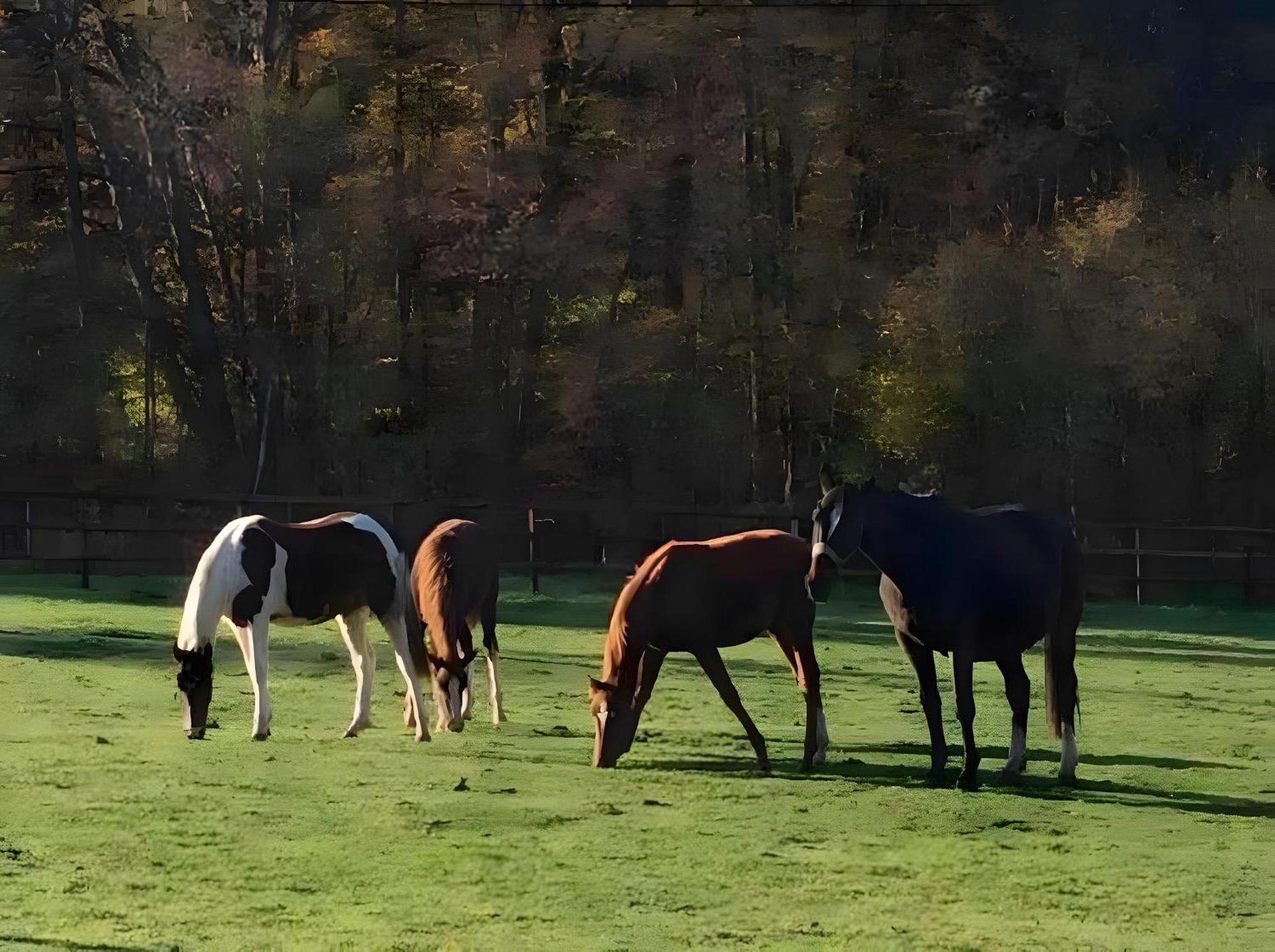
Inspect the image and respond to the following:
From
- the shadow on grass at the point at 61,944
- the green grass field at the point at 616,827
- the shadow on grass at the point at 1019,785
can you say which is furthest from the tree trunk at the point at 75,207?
the shadow on grass at the point at 61,944

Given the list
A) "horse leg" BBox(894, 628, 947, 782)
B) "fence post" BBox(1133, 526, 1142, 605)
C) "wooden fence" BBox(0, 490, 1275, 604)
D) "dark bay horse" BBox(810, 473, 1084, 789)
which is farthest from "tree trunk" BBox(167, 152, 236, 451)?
"horse leg" BBox(894, 628, 947, 782)

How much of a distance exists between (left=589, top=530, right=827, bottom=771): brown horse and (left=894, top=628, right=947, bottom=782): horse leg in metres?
0.73

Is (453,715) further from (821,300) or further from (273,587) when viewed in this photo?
(821,300)

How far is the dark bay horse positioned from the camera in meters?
12.0

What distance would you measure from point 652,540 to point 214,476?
10.1m

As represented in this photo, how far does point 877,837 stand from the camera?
Result: 1023 centimetres

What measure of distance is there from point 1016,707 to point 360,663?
4.45 metres

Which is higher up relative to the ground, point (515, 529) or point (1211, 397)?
point (1211, 397)

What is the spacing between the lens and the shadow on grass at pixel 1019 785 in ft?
37.6

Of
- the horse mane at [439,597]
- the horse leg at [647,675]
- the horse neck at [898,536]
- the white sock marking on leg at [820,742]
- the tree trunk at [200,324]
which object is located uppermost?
the tree trunk at [200,324]

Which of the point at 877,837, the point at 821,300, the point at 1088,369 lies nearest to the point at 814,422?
the point at 821,300

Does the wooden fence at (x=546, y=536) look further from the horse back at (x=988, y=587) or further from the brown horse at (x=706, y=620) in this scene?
the horse back at (x=988, y=587)

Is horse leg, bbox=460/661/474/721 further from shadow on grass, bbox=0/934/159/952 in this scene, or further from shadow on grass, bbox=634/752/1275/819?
shadow on grass, bbox=0/934/159/952

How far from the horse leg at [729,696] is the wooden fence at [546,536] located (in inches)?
522
